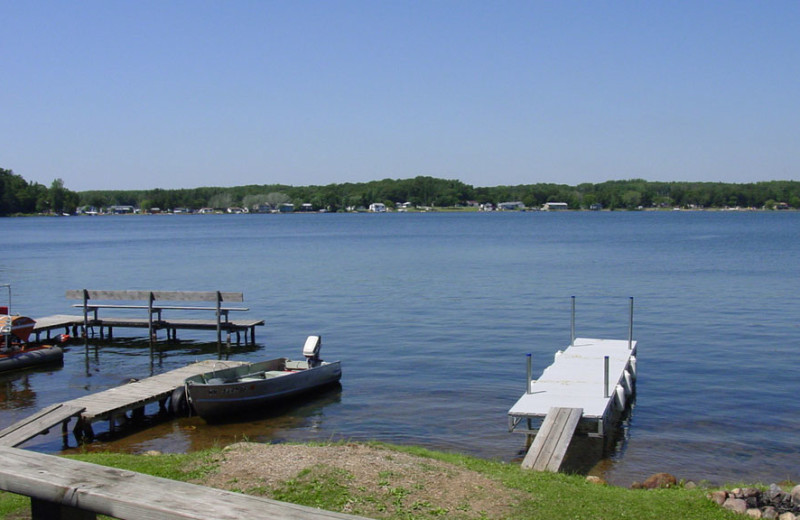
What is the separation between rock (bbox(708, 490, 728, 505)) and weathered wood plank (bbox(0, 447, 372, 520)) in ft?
25.7

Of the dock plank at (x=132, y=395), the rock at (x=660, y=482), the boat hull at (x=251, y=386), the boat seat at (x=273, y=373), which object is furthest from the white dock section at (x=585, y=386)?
the dock plank at (x=132, y=395)

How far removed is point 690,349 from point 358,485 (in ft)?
72.0

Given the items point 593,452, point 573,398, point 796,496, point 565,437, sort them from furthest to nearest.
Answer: point 573,398 → point 593,452 → point 565,437 → point 796,496

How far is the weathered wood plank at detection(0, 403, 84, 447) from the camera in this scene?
13889 mm

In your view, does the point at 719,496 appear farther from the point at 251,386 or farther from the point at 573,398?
the point at 251,386

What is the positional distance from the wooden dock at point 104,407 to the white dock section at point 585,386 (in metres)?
8.83

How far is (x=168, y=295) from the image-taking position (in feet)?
99.3

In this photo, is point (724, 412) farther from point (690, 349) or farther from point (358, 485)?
point (358, 485)

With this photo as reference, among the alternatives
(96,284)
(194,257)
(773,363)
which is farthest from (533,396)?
(194,257)

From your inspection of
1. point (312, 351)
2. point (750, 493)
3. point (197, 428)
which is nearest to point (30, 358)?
point (197, 428)

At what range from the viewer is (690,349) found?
28.1m

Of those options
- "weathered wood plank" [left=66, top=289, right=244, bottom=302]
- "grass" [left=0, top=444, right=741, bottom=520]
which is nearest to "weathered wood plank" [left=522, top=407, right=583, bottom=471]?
"grass" [left=0, top=444, right=741, bottom=520]

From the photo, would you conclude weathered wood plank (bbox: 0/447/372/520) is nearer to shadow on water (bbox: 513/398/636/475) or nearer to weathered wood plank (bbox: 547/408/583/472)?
weathered wood plank (bbox: 547/408/583/472)

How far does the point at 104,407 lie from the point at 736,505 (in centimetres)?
1386
